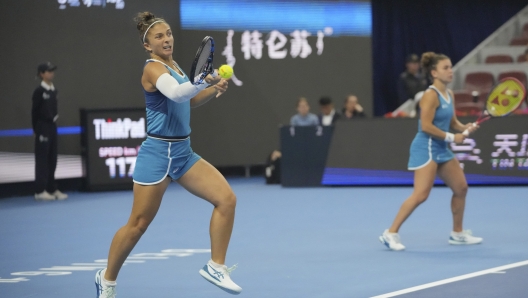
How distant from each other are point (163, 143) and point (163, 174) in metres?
0.19

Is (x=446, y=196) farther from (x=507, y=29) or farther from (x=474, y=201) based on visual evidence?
(x=507, y=29)

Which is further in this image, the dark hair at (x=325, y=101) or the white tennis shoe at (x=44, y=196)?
the dark hair at (x=325, y=101)

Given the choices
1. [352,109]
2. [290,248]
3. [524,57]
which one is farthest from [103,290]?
[524,57]

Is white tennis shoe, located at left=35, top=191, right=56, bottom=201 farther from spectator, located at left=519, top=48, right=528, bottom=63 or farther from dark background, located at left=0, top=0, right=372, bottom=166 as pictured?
spectator, located at left=519, top=48, right=528, bottom=63

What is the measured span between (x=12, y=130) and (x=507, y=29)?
1101 centimetres

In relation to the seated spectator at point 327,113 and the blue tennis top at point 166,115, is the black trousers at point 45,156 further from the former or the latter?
the blue tennis top at point 166,115

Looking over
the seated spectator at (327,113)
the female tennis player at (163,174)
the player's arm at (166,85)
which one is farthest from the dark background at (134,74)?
the player's arm at (166,85)

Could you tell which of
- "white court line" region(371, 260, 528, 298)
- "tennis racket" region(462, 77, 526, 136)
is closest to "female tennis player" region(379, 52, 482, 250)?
"tennis racket" region(462, 77, 526, 136)

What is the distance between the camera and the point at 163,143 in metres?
5.50

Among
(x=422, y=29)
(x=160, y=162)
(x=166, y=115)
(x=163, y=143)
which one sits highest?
(x=422, y=29)

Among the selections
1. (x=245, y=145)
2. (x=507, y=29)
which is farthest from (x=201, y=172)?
(x=507, y=29)

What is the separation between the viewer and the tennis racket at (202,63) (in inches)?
200

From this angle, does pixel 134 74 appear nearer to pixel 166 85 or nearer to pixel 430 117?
pixel 430 117

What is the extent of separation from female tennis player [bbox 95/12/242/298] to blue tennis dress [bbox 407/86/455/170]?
3011 millimetres
